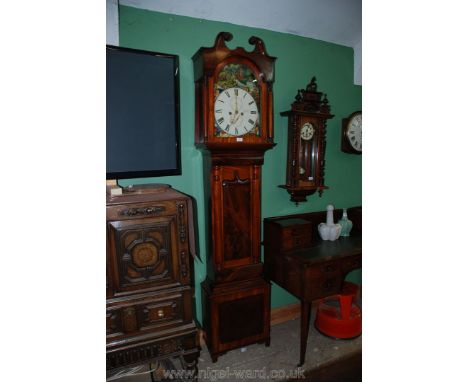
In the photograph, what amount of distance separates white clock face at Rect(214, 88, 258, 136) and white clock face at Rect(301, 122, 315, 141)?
2.03 ft

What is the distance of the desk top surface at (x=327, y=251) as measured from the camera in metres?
2.14

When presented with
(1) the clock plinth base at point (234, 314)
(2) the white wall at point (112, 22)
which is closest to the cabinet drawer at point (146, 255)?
(1) the clock plinth base at point (234, 314)

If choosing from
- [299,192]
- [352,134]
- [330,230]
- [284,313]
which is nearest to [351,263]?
[330,230]

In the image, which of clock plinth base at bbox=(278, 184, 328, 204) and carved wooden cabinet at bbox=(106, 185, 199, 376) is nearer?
carved wooden cabinet at bbox=(106, 185, 199, 376)

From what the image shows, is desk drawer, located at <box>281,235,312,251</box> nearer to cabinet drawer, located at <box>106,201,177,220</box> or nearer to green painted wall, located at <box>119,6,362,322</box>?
green painted wall, located at <box>119,6,362,322</box>

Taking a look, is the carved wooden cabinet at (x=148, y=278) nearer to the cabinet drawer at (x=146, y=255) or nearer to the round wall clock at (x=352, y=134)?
the cabinet drawer at (x=146, y=255)

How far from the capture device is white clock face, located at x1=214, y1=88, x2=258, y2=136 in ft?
6.77

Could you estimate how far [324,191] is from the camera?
296 cm

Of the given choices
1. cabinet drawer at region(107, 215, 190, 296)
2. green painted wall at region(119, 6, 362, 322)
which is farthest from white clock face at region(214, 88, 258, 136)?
cabinet drawer at region(107, 215, 190, 296)

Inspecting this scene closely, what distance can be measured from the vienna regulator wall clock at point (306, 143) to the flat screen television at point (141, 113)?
1056mm
